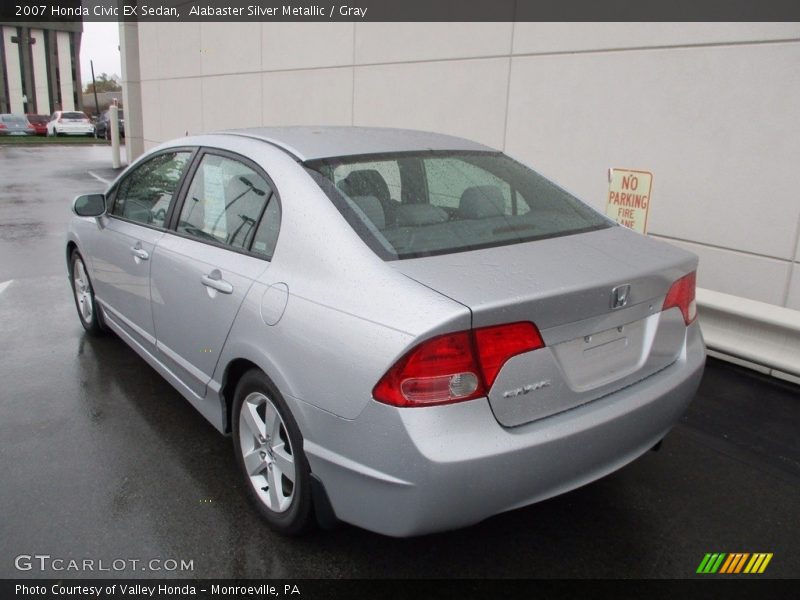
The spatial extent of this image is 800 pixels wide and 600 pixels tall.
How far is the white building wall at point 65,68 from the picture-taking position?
73312mm

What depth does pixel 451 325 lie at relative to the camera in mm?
2076

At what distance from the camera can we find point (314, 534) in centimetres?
273

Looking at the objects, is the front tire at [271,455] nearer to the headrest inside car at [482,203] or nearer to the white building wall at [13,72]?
Result: the headrest inside car at [482,203]

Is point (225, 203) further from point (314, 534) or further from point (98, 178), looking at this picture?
point (98, 178)

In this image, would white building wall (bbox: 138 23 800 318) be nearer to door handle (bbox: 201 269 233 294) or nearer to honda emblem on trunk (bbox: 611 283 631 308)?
honda emblem on trunk (bbox: 611 283 631 308)

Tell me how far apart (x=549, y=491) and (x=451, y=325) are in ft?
2.37

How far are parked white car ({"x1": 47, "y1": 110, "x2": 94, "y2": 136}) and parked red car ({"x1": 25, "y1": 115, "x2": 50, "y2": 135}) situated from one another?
1.54 meters

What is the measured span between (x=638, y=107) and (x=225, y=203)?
12.2 feet

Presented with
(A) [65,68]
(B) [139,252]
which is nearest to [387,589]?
(B) [139,252]

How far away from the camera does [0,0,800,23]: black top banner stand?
480cm

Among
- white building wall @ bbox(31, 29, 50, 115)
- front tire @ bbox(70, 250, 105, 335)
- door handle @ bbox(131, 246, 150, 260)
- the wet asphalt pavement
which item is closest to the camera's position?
the wet asphalt pavement

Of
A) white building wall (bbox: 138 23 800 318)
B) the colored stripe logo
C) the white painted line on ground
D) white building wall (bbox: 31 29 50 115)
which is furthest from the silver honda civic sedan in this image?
white building wall (bbox: 31 29 50 115)

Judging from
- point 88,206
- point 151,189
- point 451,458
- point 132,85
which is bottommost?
point 451,458

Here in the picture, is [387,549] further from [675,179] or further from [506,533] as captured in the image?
[675,179]
